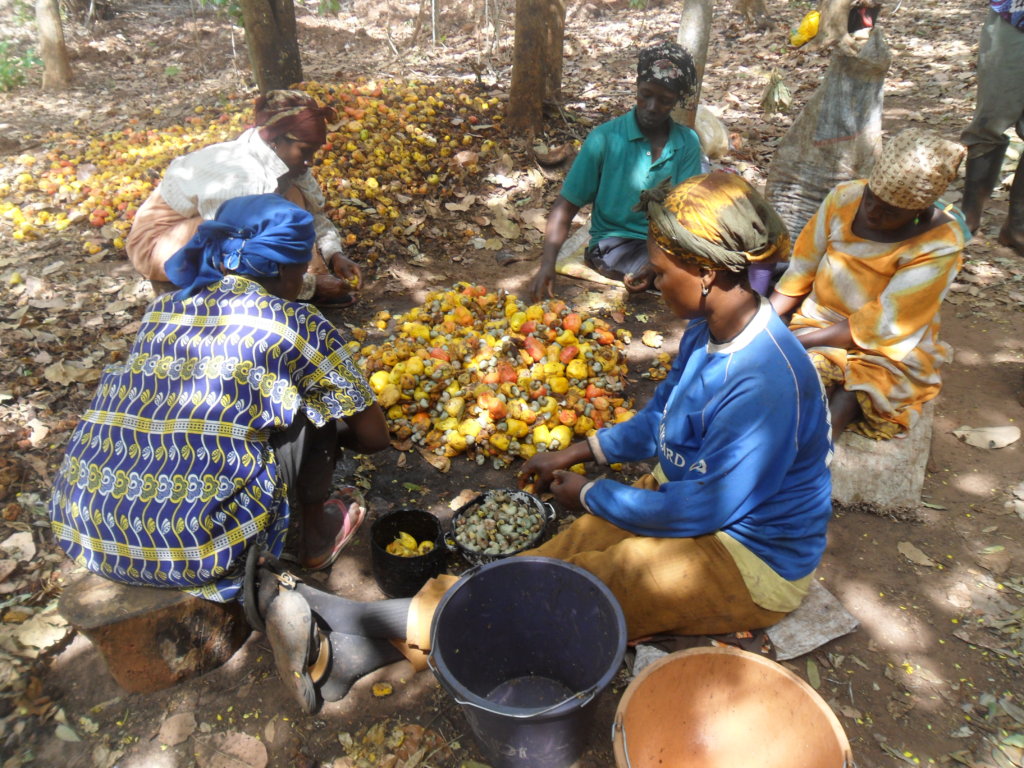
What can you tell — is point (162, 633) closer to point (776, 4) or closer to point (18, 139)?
point (18, 139)

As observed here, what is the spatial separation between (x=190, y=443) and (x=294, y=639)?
2.41 feet

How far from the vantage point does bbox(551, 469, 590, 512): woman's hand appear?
A: 254 centimetres

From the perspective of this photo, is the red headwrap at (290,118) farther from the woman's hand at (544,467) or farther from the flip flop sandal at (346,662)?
the flip flop sandal at (346,662)

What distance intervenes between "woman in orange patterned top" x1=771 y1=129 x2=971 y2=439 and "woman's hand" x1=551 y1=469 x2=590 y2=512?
1354 mm

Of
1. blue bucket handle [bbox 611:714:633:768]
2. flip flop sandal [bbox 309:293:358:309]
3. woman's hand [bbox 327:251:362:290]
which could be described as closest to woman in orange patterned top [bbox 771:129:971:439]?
Result: blue bucket handle [bbox 611:714:633:768]

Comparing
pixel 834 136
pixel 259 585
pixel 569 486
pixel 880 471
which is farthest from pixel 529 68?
pixel 259 585

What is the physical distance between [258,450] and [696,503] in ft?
4.92

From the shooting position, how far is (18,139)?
727 centimetres

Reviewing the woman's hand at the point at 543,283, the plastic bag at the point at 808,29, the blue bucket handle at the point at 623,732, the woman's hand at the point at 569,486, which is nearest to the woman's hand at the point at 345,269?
the woman's hand at the point at 543,283

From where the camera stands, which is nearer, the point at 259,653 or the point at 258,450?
the point at 258,450

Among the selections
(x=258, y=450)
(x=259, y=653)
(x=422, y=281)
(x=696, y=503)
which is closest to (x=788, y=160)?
(x=422, y=281)

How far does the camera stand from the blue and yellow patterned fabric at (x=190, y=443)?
87.0 inches

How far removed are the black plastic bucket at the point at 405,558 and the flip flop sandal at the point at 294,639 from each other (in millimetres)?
456

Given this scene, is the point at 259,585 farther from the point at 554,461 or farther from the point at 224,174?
the point at 224,174
